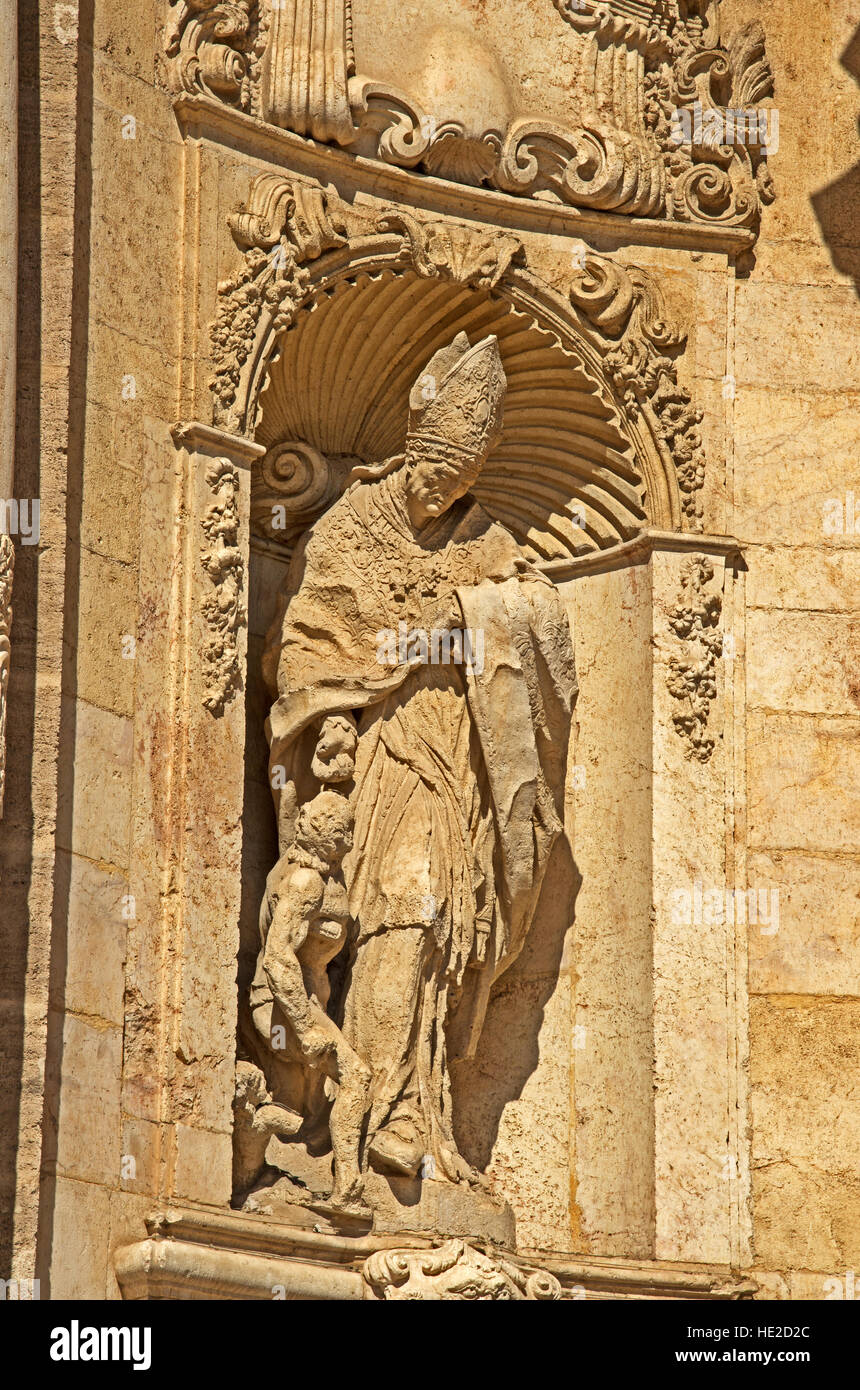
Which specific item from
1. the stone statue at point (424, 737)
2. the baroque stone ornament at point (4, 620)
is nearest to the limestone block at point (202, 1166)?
the stone statue at point (424, 737)

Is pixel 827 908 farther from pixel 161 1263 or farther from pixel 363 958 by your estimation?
pixel 161 1263

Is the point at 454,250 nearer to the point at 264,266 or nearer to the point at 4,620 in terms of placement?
the point at 264,266

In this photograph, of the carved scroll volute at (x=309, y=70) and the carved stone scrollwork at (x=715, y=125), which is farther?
the carved stone scrollwork at (x=715, y=125)

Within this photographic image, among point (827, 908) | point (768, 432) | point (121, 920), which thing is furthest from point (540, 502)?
point (121, 920)

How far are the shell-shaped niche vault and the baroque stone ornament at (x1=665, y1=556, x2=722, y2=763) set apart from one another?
310mm

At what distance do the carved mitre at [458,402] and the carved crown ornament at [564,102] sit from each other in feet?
2.47

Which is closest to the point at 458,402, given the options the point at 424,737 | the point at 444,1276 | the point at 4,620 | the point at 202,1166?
the point at 424,737

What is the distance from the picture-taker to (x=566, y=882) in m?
10.1

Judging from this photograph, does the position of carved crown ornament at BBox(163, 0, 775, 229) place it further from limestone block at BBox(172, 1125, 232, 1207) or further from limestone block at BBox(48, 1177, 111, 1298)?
limestone block at BBox(48, 1177, 111, 1298)

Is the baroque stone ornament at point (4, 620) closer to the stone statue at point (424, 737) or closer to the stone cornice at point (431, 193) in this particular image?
the stone statue at point (424, 737)

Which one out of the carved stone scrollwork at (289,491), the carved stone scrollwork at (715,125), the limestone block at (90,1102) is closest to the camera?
the limestone block at (90,1102)

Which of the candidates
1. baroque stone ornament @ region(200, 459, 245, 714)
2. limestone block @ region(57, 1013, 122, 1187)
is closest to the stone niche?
baroque stone ornament @ region(200, 459, 245, 714)

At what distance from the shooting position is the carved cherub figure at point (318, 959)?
9062mm

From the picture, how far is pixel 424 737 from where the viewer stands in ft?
31.9
